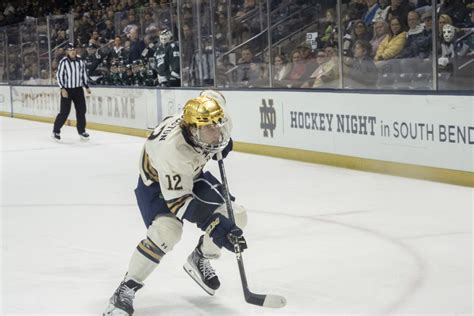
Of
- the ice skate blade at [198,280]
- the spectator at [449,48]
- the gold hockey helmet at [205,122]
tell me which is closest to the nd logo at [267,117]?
the spectator at [449,48]

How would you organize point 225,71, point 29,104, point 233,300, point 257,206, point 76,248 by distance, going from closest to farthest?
1. point 233,300
2. point 76,248
3. point 257,206
4. point 225,71
5. point 29,104

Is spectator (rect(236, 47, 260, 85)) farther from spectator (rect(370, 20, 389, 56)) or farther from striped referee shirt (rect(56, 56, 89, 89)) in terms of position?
striped referee shirt (rect(56, 56, 89, 89))

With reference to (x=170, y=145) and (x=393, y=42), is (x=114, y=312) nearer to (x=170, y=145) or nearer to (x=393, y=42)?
(x=170, y=145)

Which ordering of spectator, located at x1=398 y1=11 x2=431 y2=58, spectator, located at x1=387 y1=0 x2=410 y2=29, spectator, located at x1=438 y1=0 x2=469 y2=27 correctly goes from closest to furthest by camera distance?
spectator, located at x1=438 y1=0 x2=469 y2=27, spectator, located at x1=398 y1=11 x2=431 y2=58, spectator, located at x1=387 y1=0 x2=410 y2=29

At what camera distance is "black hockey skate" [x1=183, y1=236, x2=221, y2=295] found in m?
3.83

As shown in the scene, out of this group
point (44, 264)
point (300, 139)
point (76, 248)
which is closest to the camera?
point (44, 264)

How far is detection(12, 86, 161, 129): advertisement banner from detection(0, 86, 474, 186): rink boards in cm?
61

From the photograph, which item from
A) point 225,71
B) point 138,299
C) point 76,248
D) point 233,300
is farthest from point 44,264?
point 225,71

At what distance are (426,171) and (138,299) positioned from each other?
3858 mm

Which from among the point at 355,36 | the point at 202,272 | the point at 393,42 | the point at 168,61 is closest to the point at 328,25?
the point at 355,36

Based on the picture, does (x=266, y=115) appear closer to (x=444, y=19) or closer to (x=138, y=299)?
(x=444, y=19)

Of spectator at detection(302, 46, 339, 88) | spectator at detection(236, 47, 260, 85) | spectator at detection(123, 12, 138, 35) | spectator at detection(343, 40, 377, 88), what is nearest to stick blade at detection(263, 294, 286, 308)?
spectator at detection(343, 40, 377, 88)

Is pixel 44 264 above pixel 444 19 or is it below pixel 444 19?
below

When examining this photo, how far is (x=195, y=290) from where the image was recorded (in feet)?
13.2
